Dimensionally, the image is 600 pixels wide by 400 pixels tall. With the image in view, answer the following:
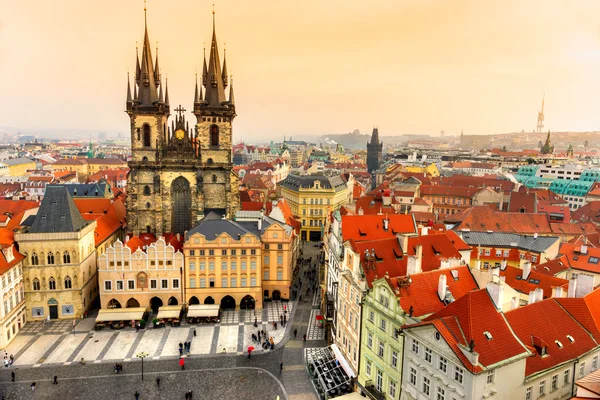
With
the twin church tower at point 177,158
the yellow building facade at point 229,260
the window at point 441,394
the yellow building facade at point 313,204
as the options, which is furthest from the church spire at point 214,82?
the window at point 441,394

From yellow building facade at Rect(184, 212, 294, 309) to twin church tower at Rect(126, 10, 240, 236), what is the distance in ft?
51.5

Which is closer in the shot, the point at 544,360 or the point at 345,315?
the point at 544,360

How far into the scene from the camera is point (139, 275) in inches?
2472

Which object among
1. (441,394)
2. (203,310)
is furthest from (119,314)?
(441,394)

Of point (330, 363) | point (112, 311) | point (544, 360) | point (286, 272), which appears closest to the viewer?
point (544, 360)

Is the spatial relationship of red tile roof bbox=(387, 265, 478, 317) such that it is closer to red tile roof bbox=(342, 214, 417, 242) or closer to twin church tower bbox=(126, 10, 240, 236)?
red tile roof bbox=(342, 214, 417, 242)

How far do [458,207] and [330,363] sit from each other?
279 feet

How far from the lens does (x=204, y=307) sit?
61938 millimetres

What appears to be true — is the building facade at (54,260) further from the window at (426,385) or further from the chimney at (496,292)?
the chimney at (496,292)

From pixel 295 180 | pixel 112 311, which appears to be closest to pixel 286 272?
pixel 112 311

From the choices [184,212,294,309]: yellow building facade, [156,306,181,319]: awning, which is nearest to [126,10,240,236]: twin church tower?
[184,212,294,309]: yellow building facade

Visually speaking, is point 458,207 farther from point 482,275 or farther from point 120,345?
point 120,345

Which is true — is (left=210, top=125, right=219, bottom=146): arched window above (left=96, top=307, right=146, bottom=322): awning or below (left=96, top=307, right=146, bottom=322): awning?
above

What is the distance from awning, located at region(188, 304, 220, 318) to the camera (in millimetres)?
60469
